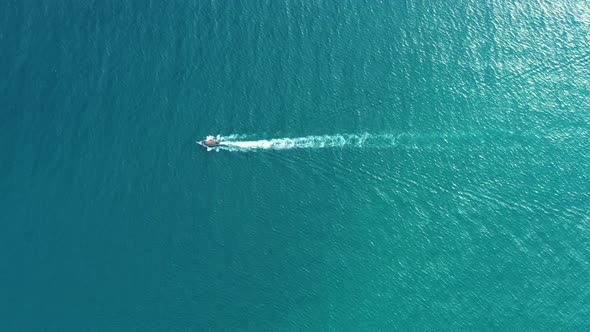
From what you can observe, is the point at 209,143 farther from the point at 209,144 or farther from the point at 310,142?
the point at 310,142

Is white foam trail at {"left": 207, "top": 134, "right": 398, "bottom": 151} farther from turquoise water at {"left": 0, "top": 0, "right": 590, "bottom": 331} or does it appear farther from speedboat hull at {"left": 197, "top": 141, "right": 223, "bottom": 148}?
speedboat hull at {"left": 197, "top": 141, "right": 223, "bottom": 148}

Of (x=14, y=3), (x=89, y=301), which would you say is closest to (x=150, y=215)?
(x=89, y=301)

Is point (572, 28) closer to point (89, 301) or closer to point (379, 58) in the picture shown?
point (379, 58)

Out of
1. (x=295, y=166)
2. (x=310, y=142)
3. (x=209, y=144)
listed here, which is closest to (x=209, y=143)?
(x=209, y=144)

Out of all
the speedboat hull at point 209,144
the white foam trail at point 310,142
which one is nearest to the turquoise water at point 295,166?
the white foam trail at point 310,142

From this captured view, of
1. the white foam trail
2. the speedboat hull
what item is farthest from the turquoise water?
the speedboat hull

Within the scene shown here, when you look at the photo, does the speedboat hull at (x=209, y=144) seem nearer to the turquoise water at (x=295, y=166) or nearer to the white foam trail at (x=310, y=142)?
the white foam trail at (x=310, y=142)
